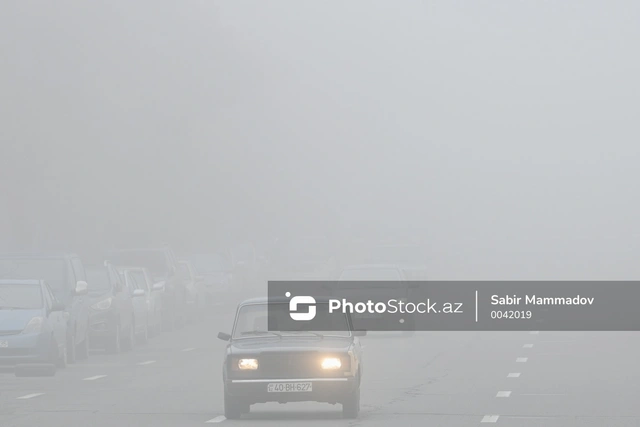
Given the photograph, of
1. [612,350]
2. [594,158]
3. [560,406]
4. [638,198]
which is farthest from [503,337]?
[594,158]

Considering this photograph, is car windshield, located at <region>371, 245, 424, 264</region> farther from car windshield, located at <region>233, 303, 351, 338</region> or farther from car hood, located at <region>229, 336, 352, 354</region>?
car hood, located at <region>229, 336, 352, 354</region>

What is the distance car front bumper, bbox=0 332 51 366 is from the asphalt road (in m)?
0.46

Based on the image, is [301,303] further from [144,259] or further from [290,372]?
[144,259]

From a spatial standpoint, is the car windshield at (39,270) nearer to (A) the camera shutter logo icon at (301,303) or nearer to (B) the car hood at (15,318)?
(B) the car hood at (15,318)

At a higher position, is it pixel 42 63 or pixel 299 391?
pixel 42 63

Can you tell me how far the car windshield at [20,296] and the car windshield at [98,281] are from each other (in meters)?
5.32

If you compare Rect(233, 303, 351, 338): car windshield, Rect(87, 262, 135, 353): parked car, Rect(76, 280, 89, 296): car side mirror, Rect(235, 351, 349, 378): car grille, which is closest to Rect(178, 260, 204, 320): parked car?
Rect(87, 262, 135, 353): parked car

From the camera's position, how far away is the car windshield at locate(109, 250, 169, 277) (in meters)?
42.7

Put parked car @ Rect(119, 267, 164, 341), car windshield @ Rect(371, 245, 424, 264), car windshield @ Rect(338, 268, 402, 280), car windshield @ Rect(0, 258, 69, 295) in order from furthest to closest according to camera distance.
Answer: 1. car windshield @ Rect(371, 245, 424, 264)
2. car windshield @ Rect(338, 268, 402, 280)
3. parked car @ Rect(119, 267, 164, 341)
4. car windshield @ Rect(0, 258, 69, 295)

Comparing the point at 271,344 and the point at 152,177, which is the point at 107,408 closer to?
the point at 271,344

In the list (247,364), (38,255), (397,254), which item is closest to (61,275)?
(38,255)

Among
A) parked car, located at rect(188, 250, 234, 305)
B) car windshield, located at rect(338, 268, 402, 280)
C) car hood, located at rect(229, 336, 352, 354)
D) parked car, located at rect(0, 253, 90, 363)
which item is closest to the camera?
car hood, located at rect(229, 336, 352, 354)

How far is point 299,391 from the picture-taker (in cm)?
1764

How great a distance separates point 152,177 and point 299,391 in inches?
1693
